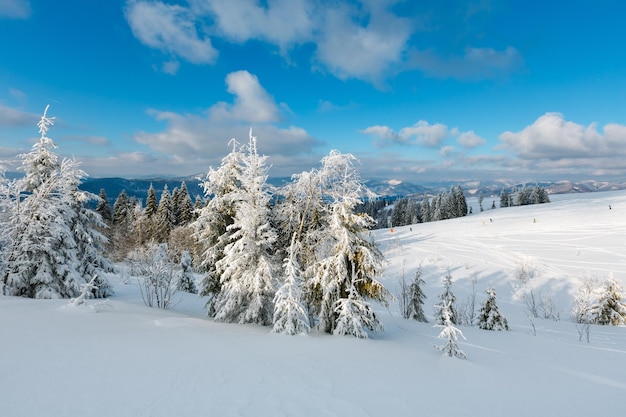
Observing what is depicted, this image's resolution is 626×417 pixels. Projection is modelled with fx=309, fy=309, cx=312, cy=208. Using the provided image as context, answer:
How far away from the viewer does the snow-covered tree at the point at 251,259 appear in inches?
479

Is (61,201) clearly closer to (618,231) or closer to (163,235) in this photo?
(163,235)

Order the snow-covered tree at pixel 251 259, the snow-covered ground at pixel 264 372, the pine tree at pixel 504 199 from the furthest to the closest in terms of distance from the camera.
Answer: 1. the pine tree at pixel 504 199
2. the snow-covered tree at pixel 251 259
3. the snow-covered ground at pixel 264 372

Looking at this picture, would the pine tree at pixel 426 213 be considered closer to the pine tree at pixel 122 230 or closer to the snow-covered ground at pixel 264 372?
the pine tree at pixel 122 230

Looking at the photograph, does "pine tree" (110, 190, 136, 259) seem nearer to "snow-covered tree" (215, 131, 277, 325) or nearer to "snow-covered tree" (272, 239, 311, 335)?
"snow-covered tree" (215, 131, 277, 325)

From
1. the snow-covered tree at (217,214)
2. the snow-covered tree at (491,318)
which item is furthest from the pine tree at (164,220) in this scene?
the snow-covered tree at (491,318)

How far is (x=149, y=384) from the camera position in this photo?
5.40m

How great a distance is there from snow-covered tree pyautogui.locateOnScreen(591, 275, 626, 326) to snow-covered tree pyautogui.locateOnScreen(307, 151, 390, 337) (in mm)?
20408

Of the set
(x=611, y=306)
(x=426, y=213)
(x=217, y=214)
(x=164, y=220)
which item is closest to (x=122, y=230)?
(x=164, y=220)

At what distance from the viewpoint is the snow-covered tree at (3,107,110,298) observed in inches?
562

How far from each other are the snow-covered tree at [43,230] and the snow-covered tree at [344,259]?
40.3 ft

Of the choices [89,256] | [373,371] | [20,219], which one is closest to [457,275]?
[373,371]

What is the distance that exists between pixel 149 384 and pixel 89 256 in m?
Result: 15.7

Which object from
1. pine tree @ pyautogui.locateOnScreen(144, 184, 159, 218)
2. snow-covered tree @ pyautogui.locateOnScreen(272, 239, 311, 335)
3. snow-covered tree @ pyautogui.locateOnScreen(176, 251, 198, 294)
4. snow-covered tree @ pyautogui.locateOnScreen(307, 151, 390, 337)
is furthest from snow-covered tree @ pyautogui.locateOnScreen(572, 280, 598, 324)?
pine tree @ pyautogui.locateOnScreen(144, 184, 159, 218)

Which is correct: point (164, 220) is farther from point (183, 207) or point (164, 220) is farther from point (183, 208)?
point (183, 207)
